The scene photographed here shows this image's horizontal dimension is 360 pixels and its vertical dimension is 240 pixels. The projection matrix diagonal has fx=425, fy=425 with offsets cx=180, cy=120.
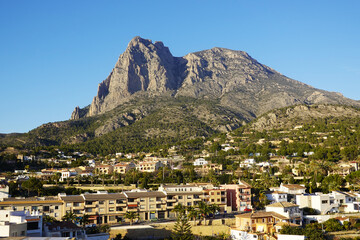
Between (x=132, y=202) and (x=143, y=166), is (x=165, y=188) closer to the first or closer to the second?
(x=132, y=202)

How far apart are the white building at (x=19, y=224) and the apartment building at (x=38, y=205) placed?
762 inches

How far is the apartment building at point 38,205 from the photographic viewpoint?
73062 millimetres

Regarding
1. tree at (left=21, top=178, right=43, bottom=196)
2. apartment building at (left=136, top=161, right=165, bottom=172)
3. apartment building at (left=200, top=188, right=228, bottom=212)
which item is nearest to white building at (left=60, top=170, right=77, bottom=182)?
apartment building at (left=136, top=161, right=165, bottom=172)

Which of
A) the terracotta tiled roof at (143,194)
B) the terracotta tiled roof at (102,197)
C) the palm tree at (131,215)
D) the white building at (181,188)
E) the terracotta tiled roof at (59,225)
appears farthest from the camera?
the white building at (181,188)

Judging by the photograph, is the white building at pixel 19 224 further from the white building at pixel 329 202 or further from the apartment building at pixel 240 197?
the white building at pixel 329 202

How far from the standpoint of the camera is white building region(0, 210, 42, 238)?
46.8m

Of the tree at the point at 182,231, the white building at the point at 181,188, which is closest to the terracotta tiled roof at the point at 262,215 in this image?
the tree at the point at 182,231

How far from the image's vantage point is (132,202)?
83750 mm

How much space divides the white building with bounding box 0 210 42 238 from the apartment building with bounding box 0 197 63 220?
Result: 63.5 feet

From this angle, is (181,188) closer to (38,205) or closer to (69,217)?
(69,217)

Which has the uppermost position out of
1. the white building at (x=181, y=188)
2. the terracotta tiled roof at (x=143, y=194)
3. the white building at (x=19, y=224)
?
the white building at (x=181, y=188)

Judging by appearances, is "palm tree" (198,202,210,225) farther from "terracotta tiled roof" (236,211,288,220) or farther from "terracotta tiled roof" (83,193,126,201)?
"terracotta tiled roof" (83,193,126,201)

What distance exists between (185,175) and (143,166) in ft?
92.2

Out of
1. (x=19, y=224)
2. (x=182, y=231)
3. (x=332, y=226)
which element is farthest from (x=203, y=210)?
(x=19, y=224)
